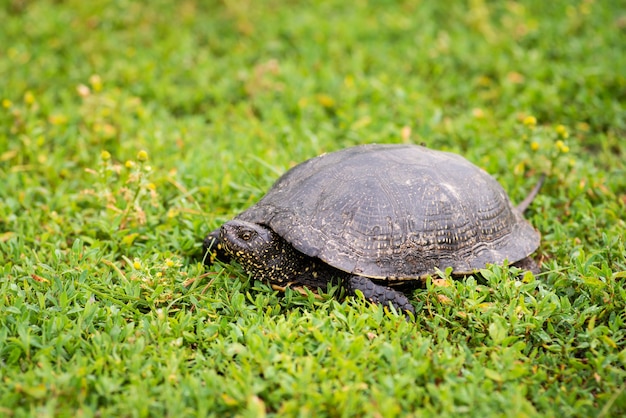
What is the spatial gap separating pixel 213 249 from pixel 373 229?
3.89 ft

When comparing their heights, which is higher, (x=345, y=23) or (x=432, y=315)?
(x=345, y=23)

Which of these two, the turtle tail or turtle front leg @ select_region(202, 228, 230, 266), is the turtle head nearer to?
turtle front leg @ select_region(202, 228, 230, 266)

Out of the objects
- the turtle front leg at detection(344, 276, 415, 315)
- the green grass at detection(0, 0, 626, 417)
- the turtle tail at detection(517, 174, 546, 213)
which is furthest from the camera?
the turtle tail at detection(517, 174, 546, 213)

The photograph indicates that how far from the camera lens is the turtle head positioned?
3.61 metres

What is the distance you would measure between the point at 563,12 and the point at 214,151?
5539 mm

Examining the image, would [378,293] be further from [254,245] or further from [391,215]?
[254,245]

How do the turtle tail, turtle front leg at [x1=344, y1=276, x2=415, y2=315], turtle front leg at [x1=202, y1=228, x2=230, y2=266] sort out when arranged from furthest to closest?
the turtle tail, turtle front leg at [x1=202, y1=228, x2=230, y2=266], turtle front leg at [x1=344, y1=276, x2=415, y2=315]

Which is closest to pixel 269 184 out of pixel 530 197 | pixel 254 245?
pixel 254 245

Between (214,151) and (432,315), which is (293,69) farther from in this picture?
(432,315)

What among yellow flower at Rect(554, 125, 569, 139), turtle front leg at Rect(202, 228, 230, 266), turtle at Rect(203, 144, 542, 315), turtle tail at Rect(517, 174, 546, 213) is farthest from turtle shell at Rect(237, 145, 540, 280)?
yellow flower at Rect(554, 125, 569, 139)

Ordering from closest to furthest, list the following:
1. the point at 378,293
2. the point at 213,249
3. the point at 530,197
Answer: the point at 378,293, the point at 213,249, the point at 530,197

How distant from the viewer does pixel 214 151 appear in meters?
5.56

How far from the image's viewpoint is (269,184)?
4.89 meters

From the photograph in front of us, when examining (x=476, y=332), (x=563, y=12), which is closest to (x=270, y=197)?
(x=476, y=332)
